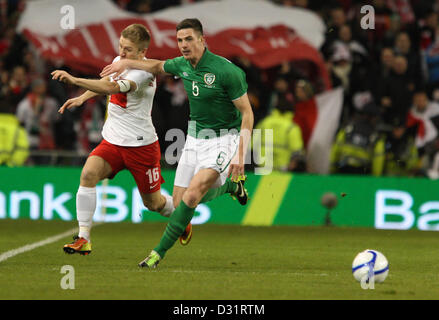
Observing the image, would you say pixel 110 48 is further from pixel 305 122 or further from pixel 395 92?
pixel 395 92

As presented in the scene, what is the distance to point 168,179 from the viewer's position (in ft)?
44.8

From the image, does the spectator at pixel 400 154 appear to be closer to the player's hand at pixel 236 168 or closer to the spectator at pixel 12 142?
the spectator at pixel 12 142

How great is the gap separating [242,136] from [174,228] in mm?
988

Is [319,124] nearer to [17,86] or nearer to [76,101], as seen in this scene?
[17,86]

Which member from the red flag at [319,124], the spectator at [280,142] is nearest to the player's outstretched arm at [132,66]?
the spectator at [280,142]

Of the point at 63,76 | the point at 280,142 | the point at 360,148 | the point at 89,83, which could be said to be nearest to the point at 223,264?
the point at 89,83

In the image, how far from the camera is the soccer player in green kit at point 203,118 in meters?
8.20

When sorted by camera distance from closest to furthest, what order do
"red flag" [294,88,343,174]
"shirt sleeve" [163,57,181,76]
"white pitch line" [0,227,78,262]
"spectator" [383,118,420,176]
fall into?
"shirt sleeve" [163,57,181,76] → "white pitch line" [0,227,78,262] → "spectator" [383,118,420,176] → "red flag" [294,88,343,174]

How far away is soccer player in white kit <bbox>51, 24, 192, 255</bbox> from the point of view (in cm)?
868

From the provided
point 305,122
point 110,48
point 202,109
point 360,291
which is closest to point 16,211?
point 110,48

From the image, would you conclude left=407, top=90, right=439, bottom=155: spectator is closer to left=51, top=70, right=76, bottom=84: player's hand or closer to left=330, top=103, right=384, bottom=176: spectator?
left=330, top=103, right=384, bottom=176: spectator

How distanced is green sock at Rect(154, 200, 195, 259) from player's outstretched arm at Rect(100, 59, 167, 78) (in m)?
1.33

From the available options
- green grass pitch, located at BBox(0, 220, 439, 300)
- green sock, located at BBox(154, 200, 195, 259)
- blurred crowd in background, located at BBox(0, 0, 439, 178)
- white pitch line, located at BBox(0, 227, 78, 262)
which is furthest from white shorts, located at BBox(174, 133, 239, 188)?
blurred crowd in background, located at BBox(0, 0, 439, 178)

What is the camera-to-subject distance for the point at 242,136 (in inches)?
318
